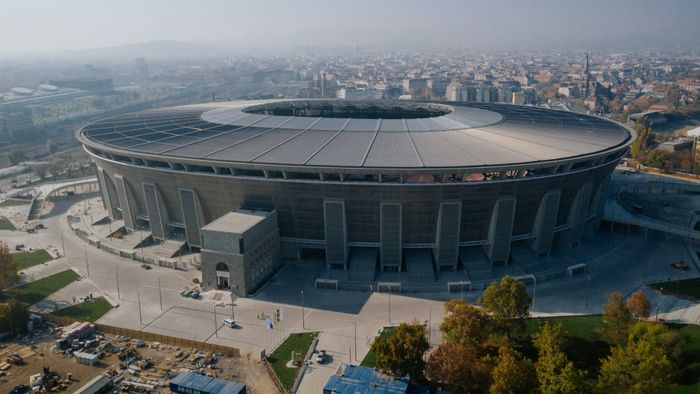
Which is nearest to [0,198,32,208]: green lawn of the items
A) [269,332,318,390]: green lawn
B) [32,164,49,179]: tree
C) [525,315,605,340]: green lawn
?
[32,164,49,179]: tree

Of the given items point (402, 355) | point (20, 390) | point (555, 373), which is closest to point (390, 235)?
point (402, 355)

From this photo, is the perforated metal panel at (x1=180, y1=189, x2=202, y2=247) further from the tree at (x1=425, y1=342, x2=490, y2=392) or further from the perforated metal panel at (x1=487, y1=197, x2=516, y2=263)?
the tree at (x1=425, y1=342, x2=490, y2=392)

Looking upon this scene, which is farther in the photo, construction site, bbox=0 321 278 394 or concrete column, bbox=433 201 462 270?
concrete column, bbox=433 201 462 270

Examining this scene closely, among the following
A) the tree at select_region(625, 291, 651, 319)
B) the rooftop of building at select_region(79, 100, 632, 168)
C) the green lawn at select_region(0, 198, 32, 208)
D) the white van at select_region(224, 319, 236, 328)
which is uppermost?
the rooftop of building at select_region(79, 100, 632, 168)

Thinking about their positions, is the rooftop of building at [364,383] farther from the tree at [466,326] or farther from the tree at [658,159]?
the tree at [658,159]

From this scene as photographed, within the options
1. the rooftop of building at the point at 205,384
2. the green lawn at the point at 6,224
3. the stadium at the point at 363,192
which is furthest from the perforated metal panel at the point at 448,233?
the green lawn at the point at 6,224

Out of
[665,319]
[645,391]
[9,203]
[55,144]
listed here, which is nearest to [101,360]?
[645,391]
